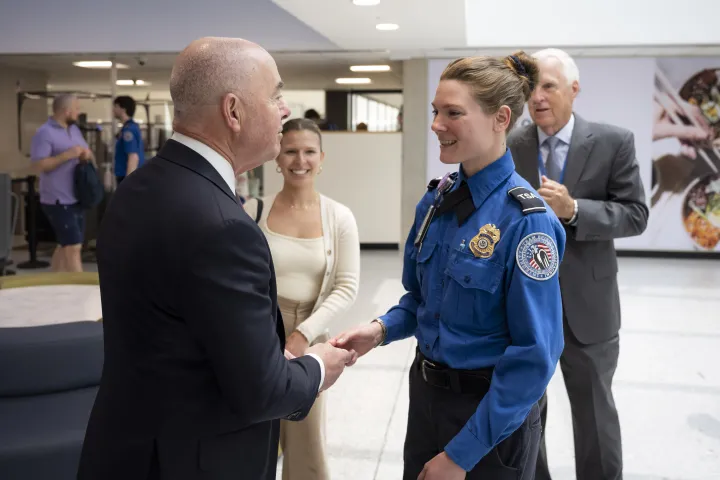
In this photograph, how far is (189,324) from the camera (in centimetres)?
128

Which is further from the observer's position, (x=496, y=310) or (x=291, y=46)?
(x=291, y=46)

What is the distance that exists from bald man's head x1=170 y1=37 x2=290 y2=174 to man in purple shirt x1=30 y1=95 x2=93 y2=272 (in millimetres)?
5889

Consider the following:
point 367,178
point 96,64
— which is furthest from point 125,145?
point 96,64

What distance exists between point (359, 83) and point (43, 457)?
13863 millimetres

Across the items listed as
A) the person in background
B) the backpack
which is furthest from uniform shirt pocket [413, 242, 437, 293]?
the person in background

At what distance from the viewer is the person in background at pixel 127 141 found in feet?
28.2

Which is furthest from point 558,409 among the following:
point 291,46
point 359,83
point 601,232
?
point 359,83

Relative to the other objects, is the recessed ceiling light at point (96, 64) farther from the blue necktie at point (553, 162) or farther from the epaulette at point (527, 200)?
the epaulette at point (527, 200)

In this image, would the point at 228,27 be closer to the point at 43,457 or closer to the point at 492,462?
the point at 43,457

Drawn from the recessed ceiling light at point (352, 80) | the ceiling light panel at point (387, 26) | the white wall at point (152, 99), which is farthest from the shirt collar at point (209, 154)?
the recessed ceiling light at point (352, 80)

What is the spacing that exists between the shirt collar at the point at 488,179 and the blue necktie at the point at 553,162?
1122 millimetres

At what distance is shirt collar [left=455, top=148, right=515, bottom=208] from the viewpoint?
1665 mm

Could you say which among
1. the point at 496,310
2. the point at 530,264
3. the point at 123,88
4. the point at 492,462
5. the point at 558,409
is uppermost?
the point at 123,88

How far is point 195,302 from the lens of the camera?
4.11 feet
